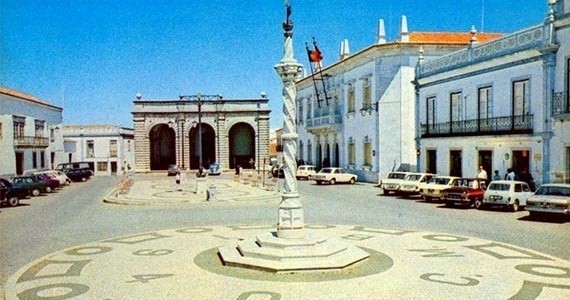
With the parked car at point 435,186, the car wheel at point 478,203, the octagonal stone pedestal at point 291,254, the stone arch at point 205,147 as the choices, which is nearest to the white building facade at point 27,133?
the stone arch at point 205,147

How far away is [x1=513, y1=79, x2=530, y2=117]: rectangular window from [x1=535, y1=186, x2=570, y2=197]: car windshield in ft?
18.3

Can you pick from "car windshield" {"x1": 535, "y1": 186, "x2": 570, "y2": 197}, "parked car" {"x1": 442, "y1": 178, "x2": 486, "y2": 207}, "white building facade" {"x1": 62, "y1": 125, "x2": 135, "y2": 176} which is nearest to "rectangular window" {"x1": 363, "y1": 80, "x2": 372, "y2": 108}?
"parked car" {"x1": 442, "y1": 178, "x2": 486, "y2": 207}

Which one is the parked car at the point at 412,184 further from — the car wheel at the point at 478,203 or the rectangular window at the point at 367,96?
the rectangular window at the point at 367,96

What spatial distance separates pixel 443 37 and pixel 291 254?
90.1 feet

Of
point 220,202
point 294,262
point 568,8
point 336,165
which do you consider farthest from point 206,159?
point 294,262

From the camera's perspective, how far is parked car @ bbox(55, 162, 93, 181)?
128 feet

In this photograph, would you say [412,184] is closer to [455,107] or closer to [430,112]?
[455,107]

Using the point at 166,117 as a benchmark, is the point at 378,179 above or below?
below

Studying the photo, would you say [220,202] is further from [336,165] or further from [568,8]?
[336,165]

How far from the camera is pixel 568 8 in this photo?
60.1ft

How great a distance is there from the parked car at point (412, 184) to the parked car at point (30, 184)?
18890mm

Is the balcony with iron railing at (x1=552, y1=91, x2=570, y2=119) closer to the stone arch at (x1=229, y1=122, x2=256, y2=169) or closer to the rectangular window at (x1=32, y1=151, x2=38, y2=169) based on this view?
the rectangular window at (x1=32, y1=151, x2=38, y2=169)

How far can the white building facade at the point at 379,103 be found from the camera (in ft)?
100

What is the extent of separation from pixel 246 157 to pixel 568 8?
43768 mm
